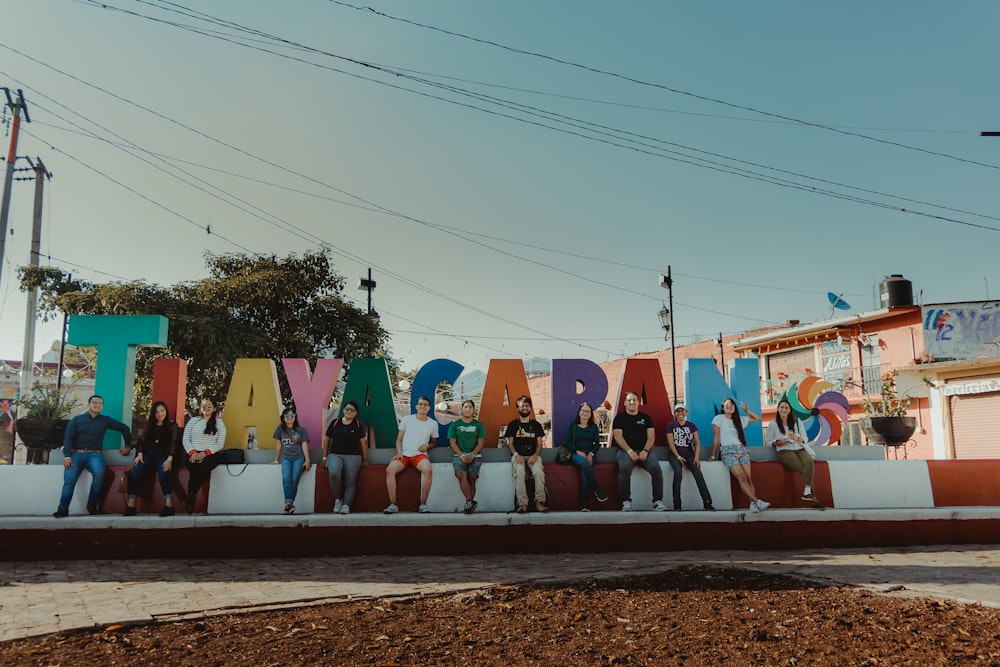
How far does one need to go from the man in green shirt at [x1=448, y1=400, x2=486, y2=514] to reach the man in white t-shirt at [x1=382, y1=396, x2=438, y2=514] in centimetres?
31

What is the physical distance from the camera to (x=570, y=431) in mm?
9156

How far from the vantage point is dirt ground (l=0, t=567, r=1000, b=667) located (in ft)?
12.4

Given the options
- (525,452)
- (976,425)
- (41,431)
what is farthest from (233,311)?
(976,425)

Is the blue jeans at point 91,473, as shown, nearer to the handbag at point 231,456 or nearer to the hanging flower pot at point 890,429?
the handbag at point 231,456

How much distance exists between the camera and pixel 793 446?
30.1 ft

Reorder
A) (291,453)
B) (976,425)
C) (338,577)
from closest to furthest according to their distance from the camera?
(338,577), (291,453), (976,425)

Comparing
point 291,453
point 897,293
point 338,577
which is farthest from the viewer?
point 897,293

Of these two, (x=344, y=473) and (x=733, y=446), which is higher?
(x=733, y=446)

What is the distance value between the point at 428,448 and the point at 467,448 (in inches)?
20.4

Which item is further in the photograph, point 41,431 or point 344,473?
point 41,431

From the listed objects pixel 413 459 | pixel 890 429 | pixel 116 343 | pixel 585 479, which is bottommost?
pixel 585 479

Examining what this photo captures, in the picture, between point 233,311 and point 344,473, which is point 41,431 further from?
point 233,311

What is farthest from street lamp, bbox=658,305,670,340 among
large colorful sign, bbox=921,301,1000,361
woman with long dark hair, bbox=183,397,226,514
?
woman with long dark hair, bbox=183,397,226,514

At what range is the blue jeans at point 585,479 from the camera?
28.8 ft
